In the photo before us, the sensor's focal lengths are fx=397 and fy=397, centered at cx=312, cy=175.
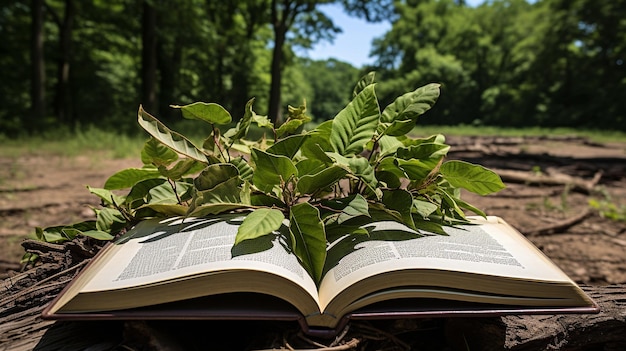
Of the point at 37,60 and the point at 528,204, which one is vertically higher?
the point at 37,60

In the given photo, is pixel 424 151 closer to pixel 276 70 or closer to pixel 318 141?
pixel 318 141

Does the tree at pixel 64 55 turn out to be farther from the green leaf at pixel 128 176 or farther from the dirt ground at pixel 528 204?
the green leaf at pixel 128 176

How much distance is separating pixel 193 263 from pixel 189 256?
0.11 feet

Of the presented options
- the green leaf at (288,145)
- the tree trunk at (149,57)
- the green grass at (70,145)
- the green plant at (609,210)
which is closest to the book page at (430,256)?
the green leaf at (288,145)

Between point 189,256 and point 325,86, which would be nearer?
point 189,256

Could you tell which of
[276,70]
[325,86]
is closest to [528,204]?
[276,70]

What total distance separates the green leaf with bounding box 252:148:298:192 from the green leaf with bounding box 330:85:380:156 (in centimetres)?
15

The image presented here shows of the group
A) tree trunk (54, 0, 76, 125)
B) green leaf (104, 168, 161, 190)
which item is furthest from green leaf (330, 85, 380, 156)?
tree trunk (54, 0, 76, 125)

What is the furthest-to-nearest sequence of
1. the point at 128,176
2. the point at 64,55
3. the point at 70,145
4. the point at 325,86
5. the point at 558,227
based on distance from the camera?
the point at 325,86, the point at 64,55, the point at 70,145, the point at 558,227, the point at 128,176

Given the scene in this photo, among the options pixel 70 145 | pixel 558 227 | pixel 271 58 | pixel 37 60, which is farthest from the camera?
pixel 271 58

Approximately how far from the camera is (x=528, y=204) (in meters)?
3.71

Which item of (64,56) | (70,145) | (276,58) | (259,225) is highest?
(276,58)

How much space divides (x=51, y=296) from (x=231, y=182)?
1.36ft

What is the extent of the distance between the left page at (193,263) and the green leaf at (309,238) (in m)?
0.02
